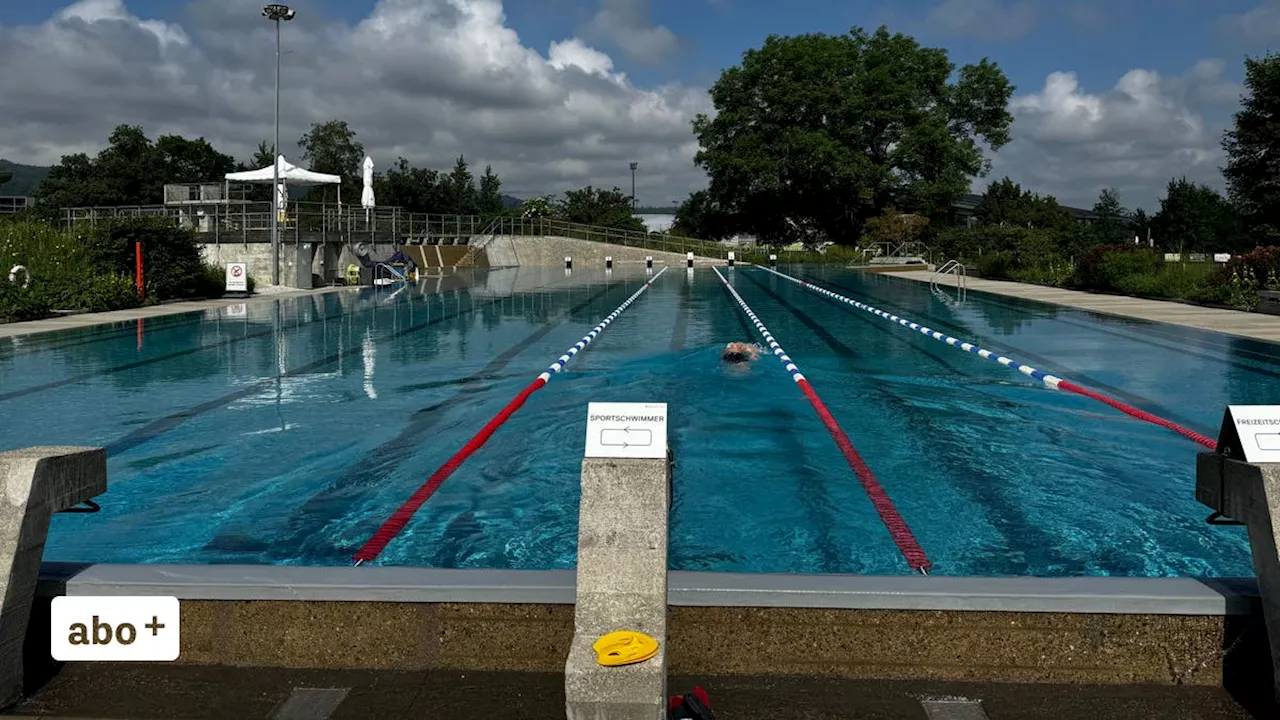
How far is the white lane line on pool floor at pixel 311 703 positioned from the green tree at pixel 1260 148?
128ft

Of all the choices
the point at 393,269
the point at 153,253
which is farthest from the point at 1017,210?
the point at 153,253

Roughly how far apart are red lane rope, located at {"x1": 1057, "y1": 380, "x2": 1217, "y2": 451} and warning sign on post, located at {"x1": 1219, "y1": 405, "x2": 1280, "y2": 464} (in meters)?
4.62

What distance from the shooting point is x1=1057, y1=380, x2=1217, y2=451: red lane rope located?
7959mm

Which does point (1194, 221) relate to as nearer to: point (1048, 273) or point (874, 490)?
point (1048, 273)

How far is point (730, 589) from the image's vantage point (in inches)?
137

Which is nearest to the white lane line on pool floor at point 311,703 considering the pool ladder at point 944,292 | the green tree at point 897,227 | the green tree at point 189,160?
the pool ladder at point 944,292

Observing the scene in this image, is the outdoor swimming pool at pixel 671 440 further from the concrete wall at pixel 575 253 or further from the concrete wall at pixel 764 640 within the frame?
the concrete wall at pixel 575 253

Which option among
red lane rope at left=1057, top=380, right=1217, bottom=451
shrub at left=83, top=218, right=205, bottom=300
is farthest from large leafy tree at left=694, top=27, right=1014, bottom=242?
red lane rope at left=1057, top=380, right=1217, bottom=451

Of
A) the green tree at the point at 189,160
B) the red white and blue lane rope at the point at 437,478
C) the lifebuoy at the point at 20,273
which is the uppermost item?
the green tree at the point at 189,160

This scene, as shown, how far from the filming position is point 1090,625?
3410 millimetres

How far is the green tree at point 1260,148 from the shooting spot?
36.2 m

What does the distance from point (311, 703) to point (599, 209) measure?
225ft

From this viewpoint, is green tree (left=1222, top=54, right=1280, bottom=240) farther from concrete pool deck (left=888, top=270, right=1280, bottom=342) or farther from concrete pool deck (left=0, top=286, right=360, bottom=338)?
concrete pool deck (left=0, top=286, right=360, bottom=338)

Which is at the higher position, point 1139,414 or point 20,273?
point 20,273
